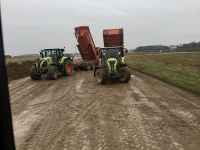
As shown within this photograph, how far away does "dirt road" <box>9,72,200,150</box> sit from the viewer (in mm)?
6734

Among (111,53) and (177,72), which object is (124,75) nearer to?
(111,53)

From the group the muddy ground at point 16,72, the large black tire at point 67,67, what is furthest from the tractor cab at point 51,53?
the muddy ground at point 16,72

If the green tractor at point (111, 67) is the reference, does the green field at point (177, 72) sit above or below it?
below

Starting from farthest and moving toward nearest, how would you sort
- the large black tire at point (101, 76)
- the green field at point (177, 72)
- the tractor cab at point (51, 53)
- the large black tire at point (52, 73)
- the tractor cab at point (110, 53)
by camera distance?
the tractor cab at point (51, 53), the large black tire at point (52, 73), the tractor cab at point (110, 53), the large black tire at point (101, 76), the green field at point (177, 72)

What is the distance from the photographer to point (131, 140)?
6.82 meters

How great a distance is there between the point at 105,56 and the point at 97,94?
19.5ft

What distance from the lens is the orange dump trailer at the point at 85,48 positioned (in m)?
28.2

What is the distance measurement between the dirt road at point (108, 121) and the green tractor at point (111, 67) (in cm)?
455

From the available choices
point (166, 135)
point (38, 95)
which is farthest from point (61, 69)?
point (166, 135)

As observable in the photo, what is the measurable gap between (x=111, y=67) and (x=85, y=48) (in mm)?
9889

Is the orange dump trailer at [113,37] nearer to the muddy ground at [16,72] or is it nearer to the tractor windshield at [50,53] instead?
the tractor windshield at [50,53]

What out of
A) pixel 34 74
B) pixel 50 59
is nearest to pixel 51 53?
pixel 50 59

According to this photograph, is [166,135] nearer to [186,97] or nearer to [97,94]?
[186,97]

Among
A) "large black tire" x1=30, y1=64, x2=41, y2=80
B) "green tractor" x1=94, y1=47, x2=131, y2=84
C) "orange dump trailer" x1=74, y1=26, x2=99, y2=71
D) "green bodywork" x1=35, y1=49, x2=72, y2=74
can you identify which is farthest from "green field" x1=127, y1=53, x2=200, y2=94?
"large black tire" x1=30, y1=64, x2=41, y2=80
